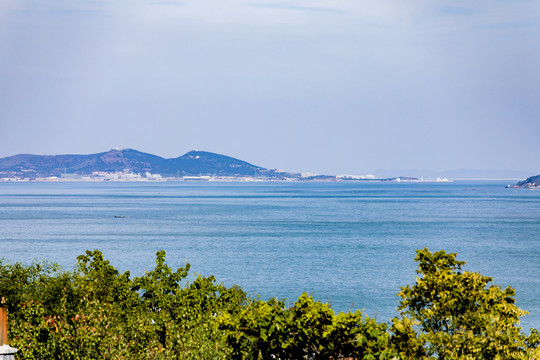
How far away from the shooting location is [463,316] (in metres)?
19.2

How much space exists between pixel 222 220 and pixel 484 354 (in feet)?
465

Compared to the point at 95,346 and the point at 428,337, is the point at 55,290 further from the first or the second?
the point at 428,337

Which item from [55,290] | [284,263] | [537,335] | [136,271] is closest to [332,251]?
[284,263]

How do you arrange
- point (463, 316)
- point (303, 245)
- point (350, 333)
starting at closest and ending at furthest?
point (350, 333) < point (463, 316) < point (303, 245)

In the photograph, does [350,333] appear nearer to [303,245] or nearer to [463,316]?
[463,316]

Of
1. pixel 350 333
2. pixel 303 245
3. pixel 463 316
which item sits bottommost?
pixel 303 245

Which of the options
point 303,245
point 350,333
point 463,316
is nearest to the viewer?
point 350,333

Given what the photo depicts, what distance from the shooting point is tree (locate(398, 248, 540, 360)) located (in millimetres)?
18141

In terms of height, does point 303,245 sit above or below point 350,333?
below

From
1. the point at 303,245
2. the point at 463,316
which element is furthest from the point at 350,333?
the point at 303,245

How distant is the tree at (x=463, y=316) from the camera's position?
59.5 ft

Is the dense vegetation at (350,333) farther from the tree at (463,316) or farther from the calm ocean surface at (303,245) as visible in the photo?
the calm ocean surface at (303,245)

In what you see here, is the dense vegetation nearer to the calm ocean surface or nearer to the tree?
the tree

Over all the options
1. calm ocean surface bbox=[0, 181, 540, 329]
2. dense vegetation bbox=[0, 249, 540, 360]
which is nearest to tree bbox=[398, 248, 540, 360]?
dense vegetation bbox=[0, 249, 540, 360]
